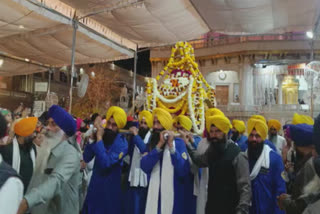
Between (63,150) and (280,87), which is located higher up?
(280,87)

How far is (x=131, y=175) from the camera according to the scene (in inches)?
180

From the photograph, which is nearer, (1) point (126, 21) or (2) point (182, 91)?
(2) point (182, 91)

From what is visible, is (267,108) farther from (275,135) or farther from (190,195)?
(190,195)

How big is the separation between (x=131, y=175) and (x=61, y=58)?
7756mm

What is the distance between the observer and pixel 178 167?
3.79 metres

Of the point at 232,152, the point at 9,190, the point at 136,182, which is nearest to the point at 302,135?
the point at 232,152

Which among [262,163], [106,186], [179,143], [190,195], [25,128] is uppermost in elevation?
[25,128]

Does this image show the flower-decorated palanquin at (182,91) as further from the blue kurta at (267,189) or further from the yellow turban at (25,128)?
the yellow turban at (25,128)

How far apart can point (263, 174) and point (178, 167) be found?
1075 mm

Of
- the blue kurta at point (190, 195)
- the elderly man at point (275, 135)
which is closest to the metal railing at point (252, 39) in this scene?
the elderly man at point (275, 135)

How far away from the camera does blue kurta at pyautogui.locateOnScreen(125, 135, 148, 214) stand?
176 inches

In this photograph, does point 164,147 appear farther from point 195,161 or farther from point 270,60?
point 270,60

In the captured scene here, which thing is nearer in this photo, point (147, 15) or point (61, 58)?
point (147, 15)

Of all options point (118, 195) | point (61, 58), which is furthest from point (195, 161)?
point (61, 58)
